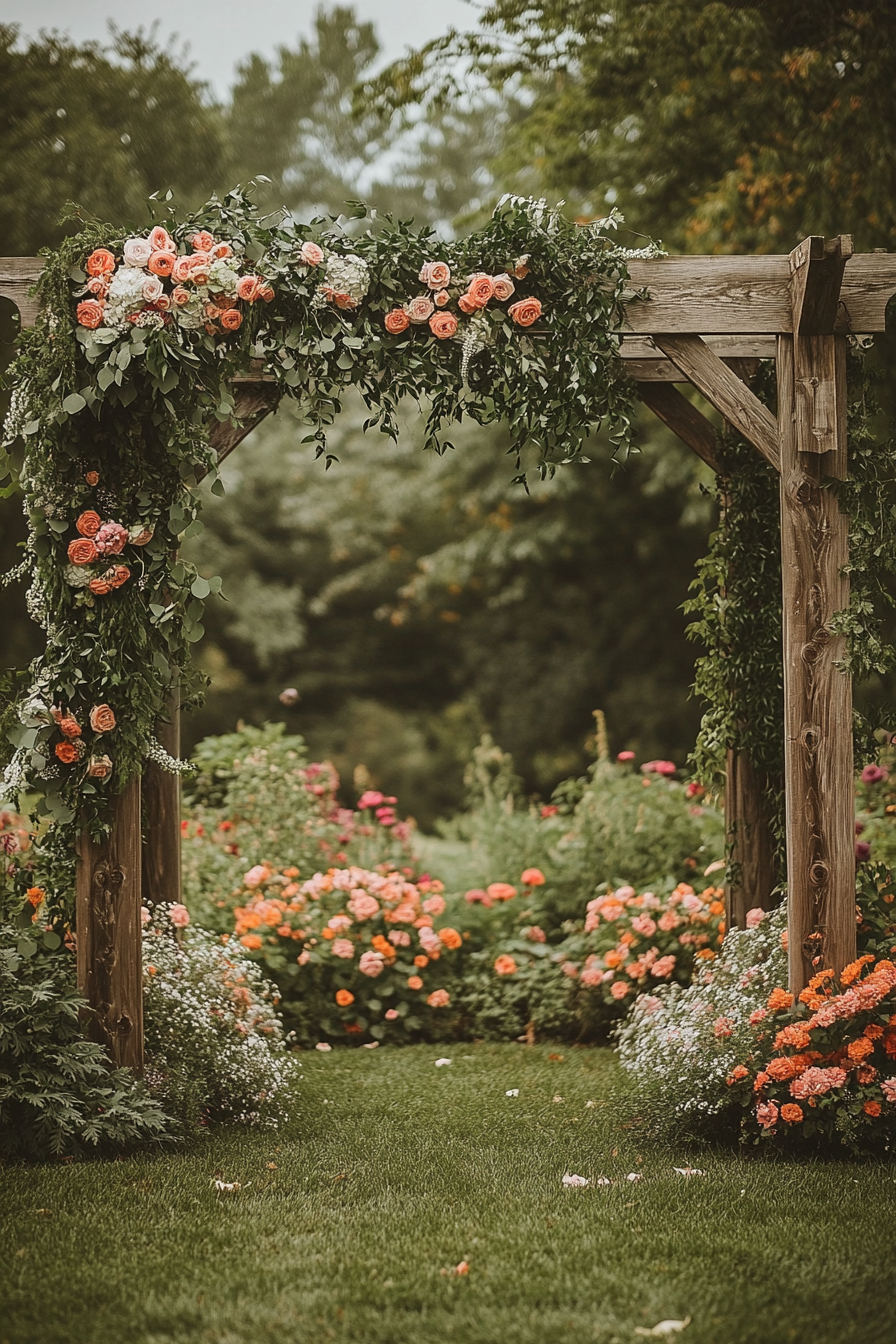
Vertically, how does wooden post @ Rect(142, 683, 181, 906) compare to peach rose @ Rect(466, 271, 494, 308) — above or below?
below

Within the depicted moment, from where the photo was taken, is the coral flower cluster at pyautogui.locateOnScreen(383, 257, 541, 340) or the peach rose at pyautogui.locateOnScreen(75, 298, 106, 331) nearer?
the peach rose at pyautogui.locateOnScreen(75, 298, 106, 331)

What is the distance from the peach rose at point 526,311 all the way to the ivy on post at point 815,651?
90 centimetres

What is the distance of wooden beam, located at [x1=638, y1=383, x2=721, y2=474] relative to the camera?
4367 mm

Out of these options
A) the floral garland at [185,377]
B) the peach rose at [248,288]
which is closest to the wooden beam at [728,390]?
the floral garland at [185,377]

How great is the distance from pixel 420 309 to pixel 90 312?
109 cm

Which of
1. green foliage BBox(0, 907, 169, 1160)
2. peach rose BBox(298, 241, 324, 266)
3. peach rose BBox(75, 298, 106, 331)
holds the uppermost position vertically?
peach rose BBox(298, 241, 324, 266)

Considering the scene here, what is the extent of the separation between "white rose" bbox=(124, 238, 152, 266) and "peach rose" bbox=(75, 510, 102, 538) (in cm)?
82

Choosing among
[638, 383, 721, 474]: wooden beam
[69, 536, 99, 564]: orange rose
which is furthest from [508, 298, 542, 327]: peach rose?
[69, 536, 99, 564]: orange rose

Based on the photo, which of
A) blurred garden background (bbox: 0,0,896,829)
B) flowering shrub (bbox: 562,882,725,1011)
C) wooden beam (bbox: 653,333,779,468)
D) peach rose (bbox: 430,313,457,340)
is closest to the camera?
peach rose (bbox: 430,313,457,340)

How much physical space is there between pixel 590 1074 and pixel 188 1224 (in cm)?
216

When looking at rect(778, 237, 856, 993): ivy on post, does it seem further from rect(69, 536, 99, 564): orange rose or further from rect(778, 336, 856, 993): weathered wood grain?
rect(69, 536, 99, 564): orange rose

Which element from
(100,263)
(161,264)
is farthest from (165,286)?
(100,263)

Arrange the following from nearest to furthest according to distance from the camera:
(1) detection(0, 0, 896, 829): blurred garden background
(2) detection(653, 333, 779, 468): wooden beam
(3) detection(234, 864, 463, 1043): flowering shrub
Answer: (2) detection(653, 333, 779, 468): wooden beam, (3) detection(234, 864, 463, 1043): flowering shrub, (1) detection(0, 0, 896, 829): blurred garden background

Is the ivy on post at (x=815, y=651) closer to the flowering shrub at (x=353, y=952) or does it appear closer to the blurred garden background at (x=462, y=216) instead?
the blurred garden background at (x=462, y=216)
